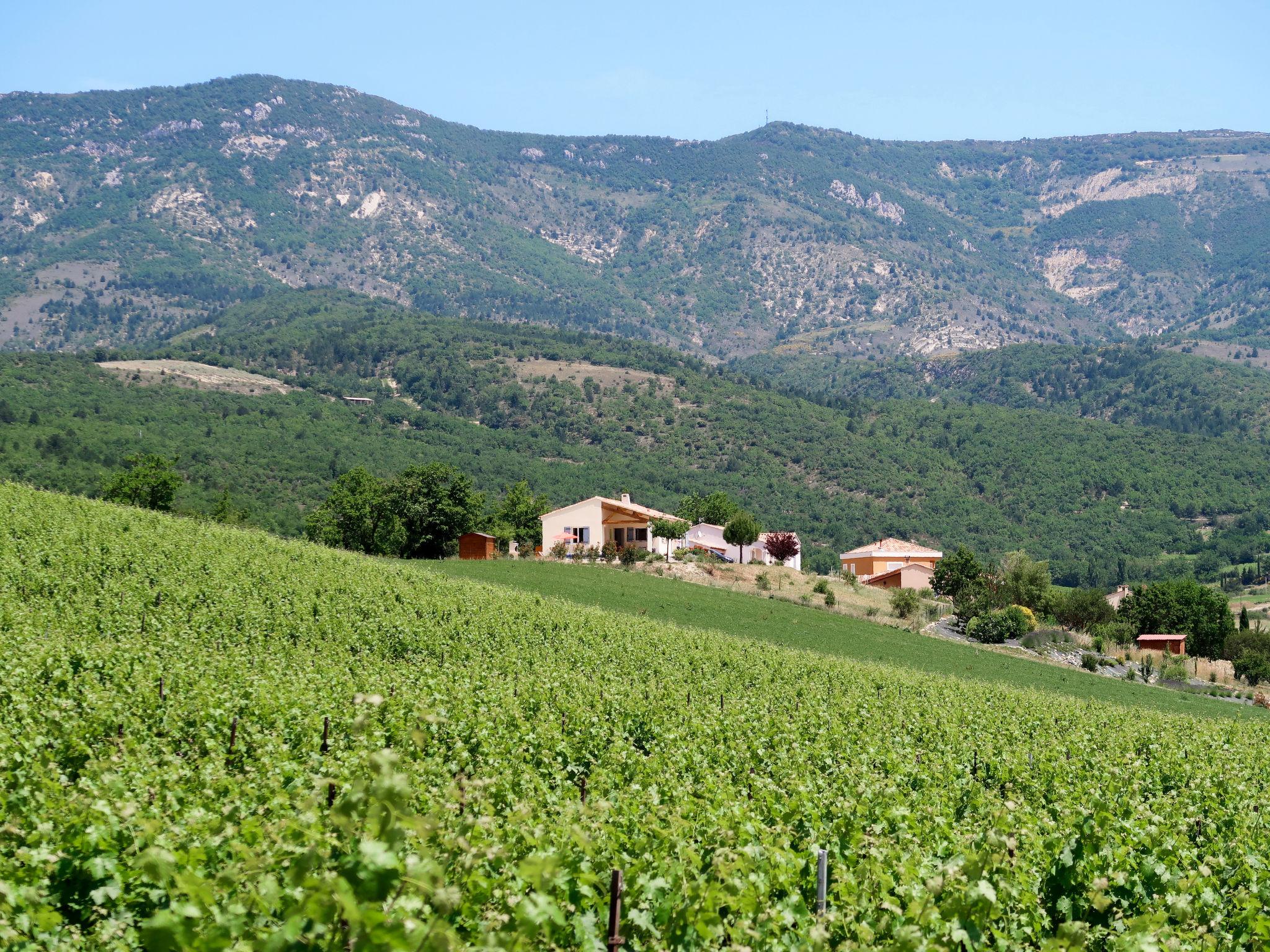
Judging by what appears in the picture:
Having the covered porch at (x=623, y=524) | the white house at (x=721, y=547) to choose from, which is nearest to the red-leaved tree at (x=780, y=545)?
the white house at (x=721, y=547)

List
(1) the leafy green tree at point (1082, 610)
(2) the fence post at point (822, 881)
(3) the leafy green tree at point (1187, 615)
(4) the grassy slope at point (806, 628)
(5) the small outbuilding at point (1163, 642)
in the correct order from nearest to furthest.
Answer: (2) the fence post at point (822, 881)
(4) the grassy slope at point (806, 628)
(5) the small outbuilding at point (1163, 642)
(1) the leafy green tree at point (1082, 610)
(3) the leafy green tree at point (1187, 615)

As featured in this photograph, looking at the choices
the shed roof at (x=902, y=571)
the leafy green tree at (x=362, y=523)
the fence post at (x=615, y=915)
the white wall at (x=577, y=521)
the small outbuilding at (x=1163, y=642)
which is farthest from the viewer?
the shed roof at (x=902, y=571)

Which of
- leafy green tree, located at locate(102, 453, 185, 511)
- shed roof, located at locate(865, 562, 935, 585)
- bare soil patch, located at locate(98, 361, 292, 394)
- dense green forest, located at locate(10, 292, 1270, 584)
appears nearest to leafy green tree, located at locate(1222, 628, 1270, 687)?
shed roof, located at locate(865, 562, 935, 585)

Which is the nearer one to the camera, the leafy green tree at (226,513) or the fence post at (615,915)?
the fence post at (615,915)

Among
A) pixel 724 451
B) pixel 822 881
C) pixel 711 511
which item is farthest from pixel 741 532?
pixel 724 451

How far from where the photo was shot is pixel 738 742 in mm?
15234

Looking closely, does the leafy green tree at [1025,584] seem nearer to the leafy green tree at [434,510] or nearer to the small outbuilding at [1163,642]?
the small outbuilding at [1163,642]

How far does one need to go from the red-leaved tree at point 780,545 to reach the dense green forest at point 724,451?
115 ft

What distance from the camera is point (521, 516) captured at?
258 ft

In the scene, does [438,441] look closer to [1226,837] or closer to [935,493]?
[935,493]

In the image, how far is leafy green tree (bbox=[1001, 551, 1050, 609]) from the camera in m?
75.4

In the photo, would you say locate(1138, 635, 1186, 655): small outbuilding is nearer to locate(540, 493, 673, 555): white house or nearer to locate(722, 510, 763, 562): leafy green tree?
locate(722, 510, 763, 562): leafy green tree

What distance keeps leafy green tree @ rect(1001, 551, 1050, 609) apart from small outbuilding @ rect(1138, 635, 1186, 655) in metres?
7.01

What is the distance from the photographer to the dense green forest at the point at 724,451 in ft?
389
